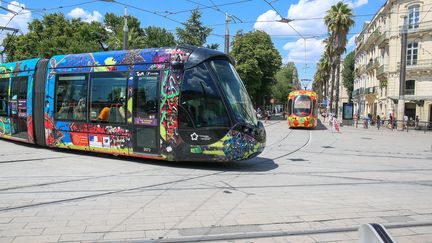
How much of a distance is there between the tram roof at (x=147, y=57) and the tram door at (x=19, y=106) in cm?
230

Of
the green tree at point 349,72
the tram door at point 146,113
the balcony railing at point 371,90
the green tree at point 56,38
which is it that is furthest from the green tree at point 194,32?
the green tree at point 349,72

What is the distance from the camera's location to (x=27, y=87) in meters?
12.4

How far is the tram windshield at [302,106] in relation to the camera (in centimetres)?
2947

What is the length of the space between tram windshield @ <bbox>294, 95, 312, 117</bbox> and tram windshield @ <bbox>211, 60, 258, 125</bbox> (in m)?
20.6

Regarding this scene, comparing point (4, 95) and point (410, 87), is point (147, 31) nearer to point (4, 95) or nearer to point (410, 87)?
point (410, 87)

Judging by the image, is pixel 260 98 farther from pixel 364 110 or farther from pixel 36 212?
pixel 36 212

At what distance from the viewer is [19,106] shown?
12.7 meters

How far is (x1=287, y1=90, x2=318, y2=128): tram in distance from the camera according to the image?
29.3 metres

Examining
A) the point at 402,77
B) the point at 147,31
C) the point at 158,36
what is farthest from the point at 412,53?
the point at 147,31

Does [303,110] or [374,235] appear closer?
[374,235]

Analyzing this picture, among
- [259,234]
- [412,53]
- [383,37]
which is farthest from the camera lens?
[383,37]

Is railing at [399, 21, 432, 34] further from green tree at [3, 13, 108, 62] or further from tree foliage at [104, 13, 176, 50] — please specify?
green tree at [3, 13, 108, 62]

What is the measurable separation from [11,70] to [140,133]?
6.91 m

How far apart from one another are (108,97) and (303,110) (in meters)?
21.8
